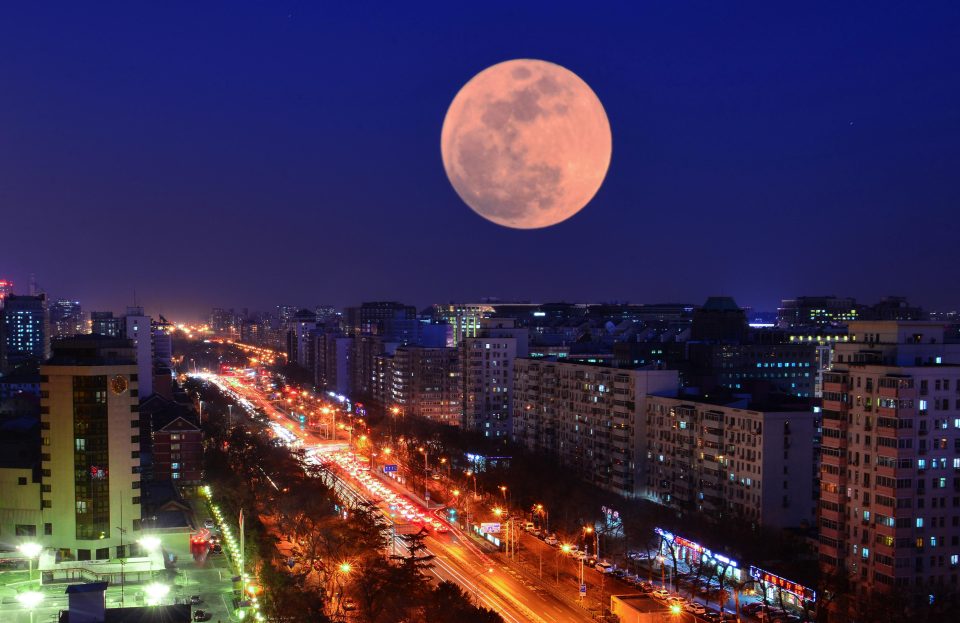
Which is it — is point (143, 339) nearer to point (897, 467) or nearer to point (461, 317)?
point (461, 317)

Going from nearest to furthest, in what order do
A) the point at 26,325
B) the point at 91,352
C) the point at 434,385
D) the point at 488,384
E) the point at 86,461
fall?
the point at 86,461
the point at 91,352
the point at 488,384
the point at 434,385
the point at 26,325

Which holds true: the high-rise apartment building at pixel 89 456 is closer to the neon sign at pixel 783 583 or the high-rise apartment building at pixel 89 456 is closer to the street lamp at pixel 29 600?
the street lamp at pixel 29 600

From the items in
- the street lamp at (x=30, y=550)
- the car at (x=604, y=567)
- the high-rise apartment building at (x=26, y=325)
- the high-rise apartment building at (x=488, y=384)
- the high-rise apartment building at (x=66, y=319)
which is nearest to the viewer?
the street lamp at (x=30, y=550)

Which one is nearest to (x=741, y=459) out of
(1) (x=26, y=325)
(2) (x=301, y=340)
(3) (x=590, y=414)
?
(3) (x=590, y=414)

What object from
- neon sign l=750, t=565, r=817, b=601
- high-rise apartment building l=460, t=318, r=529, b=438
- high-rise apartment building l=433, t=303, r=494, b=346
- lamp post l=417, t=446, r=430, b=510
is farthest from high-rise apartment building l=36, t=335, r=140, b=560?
high-rise apartment building l=433, t=303, r=494, b=346

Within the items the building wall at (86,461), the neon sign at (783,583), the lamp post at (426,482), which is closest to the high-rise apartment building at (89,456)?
the building wall at (86,461)

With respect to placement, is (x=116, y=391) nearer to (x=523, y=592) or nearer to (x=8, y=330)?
(x=523, y=592)
